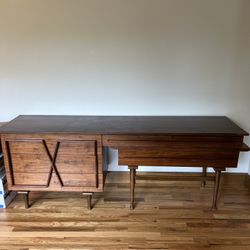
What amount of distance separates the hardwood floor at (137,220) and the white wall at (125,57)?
2.71ft

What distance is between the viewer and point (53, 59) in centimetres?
247

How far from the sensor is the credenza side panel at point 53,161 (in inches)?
80.9

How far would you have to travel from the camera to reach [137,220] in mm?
2088

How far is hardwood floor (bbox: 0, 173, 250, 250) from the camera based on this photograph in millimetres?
1851

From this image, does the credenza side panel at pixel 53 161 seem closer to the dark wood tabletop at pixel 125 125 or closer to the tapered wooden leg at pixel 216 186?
the dark wood tabletop at pixel 125 125

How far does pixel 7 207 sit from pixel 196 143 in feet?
5.84

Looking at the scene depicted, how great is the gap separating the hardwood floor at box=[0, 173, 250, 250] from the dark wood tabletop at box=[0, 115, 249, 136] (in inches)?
21.5

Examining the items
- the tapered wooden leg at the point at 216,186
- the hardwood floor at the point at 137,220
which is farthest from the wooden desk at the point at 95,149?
the hardwood floor at the point at 137,220

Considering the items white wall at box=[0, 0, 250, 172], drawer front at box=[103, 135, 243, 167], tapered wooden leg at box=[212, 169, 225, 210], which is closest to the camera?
drawer front at box=[103, 135, 243, 167]

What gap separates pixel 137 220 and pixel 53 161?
2.83 feet

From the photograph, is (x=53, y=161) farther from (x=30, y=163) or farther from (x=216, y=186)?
(x=216, y=186)

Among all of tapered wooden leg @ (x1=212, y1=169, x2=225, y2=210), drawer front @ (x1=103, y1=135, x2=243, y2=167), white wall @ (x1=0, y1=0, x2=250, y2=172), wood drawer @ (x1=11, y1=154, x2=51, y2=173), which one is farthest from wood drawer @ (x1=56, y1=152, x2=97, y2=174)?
tapered wooden leg @ (x1=212, y1=169, x2=225, y2=210)

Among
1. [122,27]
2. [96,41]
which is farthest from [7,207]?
[122,27]

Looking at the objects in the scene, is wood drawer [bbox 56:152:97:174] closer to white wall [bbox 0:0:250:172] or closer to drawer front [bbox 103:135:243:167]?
drawer front [bbox 103:135:243:167]
